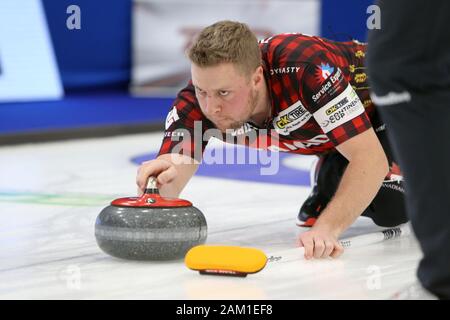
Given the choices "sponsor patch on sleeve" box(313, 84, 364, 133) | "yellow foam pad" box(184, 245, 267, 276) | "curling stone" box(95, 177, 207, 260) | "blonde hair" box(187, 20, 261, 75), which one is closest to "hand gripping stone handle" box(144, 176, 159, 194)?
"curling stone" box(95, 177, 207, 260)

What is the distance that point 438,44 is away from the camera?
167 cm

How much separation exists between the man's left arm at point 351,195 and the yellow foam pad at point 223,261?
0.24 m

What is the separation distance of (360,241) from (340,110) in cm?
43

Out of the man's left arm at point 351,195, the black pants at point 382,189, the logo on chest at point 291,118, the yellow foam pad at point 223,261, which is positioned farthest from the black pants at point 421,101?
the black pants at point 382,189

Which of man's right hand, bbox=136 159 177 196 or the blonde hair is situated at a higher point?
the blonde hair

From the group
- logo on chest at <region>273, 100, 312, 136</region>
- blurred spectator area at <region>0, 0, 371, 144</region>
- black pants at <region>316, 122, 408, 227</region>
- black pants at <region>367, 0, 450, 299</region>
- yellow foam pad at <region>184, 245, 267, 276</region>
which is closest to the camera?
black pants at <region>367, 0, 450, 299</region>

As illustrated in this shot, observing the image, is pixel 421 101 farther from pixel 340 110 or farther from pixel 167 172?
pixel 167 172

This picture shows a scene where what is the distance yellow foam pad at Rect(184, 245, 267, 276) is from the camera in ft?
7.09

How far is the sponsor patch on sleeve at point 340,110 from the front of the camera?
7.91 ft

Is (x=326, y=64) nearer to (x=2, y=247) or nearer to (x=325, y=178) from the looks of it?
(x=325, y=178)

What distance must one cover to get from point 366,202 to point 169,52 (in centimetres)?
556

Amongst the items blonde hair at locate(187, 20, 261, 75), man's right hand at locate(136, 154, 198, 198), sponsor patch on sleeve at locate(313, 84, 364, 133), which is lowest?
man's right hand at locate(136, 154, 198, 198)

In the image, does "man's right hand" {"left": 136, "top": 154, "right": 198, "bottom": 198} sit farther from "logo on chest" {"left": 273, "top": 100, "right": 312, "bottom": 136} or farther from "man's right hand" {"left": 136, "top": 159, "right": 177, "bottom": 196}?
"logo on chest" {"left": 273, "top": 100, "right": 312, "bottom": 136}
